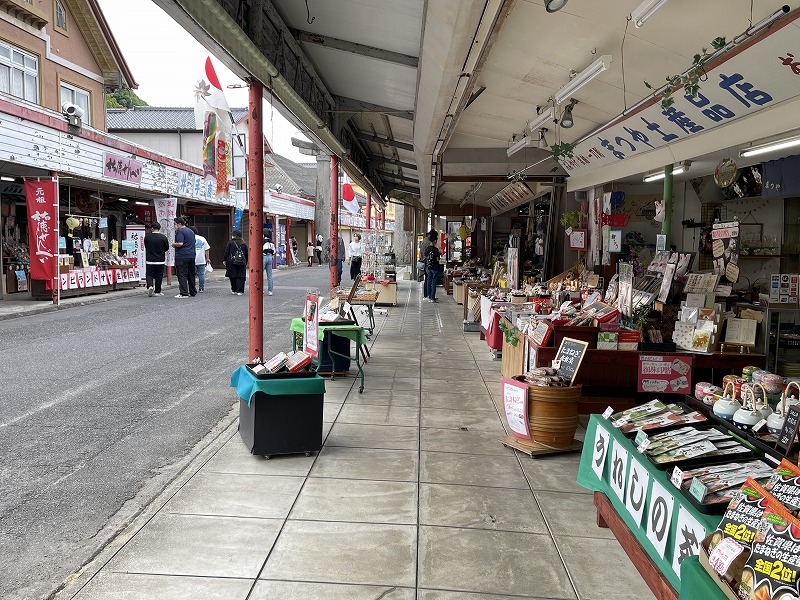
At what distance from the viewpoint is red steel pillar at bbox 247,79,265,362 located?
21.0 feet

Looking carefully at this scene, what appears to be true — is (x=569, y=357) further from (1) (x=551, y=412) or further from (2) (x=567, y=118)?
(2) (x=567, y=118)

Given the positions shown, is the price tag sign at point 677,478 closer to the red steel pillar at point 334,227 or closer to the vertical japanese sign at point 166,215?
the red steel pillar at point 334,227

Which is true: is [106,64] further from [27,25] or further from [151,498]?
[151,498]

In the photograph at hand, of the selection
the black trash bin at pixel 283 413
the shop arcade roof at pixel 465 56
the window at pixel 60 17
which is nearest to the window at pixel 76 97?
the window at pixel 60 17

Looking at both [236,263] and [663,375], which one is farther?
[236,263]

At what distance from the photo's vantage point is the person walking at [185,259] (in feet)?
56.2

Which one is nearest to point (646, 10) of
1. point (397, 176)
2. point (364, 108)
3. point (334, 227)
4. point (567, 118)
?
point (567, 118)

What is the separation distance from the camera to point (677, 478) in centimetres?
260

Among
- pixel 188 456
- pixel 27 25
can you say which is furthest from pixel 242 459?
pixel 27 25

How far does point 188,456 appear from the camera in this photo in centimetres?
488

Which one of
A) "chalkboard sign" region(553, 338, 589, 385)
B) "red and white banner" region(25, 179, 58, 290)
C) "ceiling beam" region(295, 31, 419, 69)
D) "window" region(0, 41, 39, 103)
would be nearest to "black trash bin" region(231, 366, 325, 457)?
"chalkboard sign" region(553, 338, 589, 385)

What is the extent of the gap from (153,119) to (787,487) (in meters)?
36.1

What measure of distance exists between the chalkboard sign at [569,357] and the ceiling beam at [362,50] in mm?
3264

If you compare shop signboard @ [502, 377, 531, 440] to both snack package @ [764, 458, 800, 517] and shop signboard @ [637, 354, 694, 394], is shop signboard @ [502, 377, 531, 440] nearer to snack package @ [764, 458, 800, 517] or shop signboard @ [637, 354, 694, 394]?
shop signboard @ [637, 354, 694, 394]
